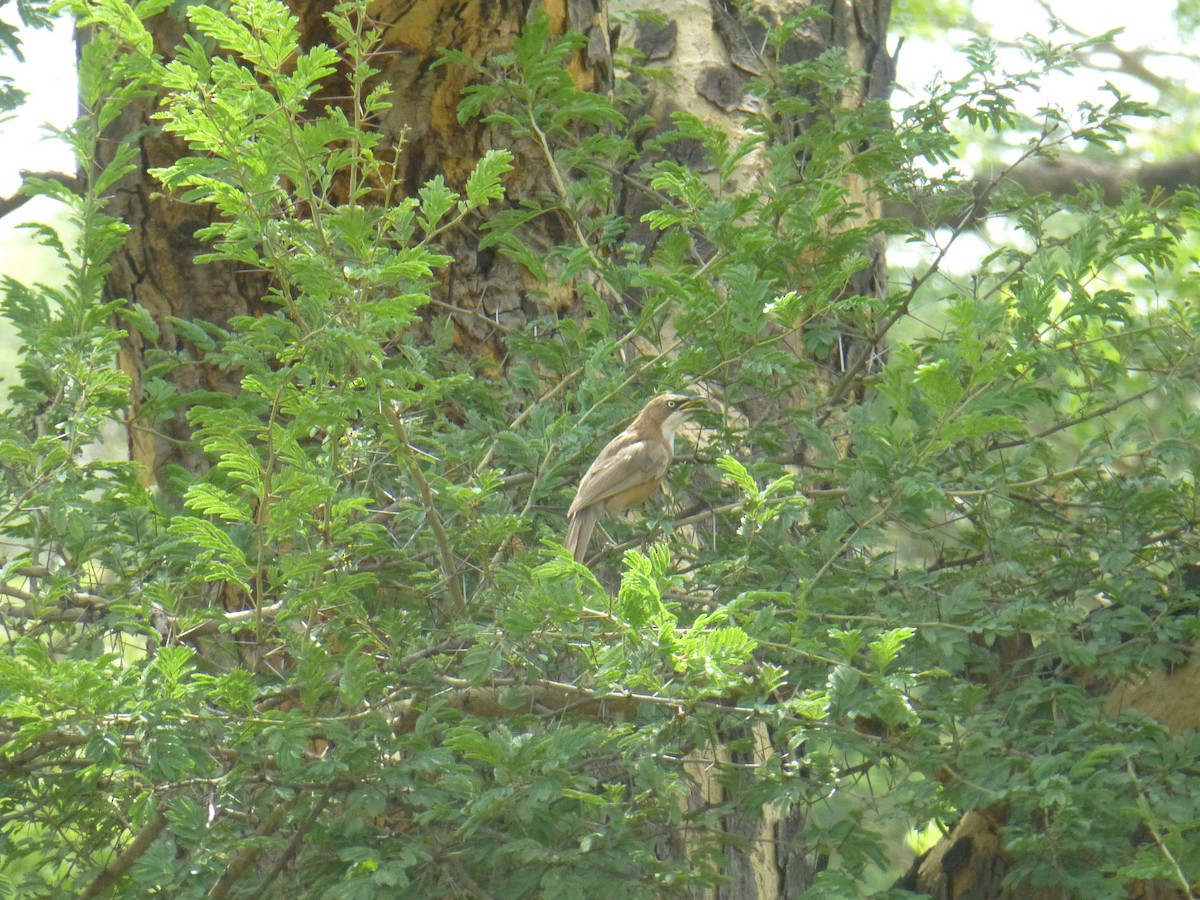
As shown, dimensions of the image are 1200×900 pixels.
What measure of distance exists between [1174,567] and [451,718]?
214 centimetres

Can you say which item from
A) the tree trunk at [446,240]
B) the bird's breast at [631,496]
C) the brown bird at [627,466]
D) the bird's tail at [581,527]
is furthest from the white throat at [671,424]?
the tree trunk at [446,240]

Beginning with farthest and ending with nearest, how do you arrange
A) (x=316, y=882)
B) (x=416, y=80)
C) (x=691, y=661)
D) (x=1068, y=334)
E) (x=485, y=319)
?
1. (x=416, y=80)
2. (x=485, y=319)
3. (x=1068, y=334)
4. (x=316, y=882)
5. (x=691, y=661)

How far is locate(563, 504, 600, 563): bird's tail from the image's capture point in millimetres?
4523

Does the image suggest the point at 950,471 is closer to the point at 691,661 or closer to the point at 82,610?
the point at 691,661

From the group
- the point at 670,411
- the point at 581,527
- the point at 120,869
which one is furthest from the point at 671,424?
the point at 120,869

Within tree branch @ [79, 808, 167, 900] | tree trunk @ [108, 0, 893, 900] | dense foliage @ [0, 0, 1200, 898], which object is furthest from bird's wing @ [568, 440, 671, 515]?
tree branch @ [79, 808, 167, 900]

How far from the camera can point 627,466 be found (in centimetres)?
447

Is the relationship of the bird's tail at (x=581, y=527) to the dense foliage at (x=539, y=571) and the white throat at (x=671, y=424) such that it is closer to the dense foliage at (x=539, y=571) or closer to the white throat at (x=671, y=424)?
the dense foliage at (x=539, y=571)

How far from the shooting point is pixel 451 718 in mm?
3398

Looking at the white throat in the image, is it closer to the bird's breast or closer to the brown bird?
the brown bird

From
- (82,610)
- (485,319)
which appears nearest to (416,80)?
(485,319)

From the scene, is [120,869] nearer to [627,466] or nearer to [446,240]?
[627,466]

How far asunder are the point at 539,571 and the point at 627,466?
166cm

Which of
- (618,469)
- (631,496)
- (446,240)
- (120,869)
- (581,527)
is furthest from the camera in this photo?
(446,240)
